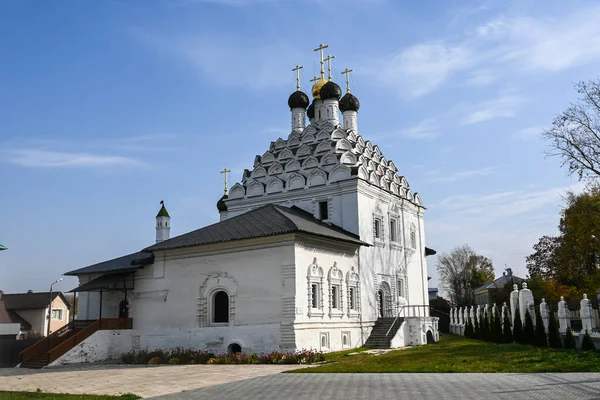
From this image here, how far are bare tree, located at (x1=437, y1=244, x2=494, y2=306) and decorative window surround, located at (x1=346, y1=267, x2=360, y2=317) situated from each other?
134ft

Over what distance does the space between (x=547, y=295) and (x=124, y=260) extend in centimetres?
2977

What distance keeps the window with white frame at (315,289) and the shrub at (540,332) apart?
7.27 m

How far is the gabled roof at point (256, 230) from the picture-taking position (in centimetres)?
1955

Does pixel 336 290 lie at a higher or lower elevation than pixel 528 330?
higher

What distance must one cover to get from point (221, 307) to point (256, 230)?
124 inches

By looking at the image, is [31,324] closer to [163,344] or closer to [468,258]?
[163,344]

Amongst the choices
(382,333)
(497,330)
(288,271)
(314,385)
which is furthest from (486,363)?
(497,330)

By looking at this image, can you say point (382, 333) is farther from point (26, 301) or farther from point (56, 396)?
point (26, 301)

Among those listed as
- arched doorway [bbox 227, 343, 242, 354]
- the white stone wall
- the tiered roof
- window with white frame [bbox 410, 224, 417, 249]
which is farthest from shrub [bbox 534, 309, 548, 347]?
the white stone wall

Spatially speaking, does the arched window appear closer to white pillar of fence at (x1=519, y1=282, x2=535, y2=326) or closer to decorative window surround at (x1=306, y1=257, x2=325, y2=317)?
decorative window surround at (x1=306, y1=257, x2=325, y2=317)

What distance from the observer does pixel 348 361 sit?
1642cm

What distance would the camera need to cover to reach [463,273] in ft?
203

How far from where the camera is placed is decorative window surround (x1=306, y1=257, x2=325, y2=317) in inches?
774

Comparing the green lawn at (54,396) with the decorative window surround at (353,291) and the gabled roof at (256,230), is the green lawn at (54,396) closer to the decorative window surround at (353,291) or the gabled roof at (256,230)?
the gabled roof at (256,230)
